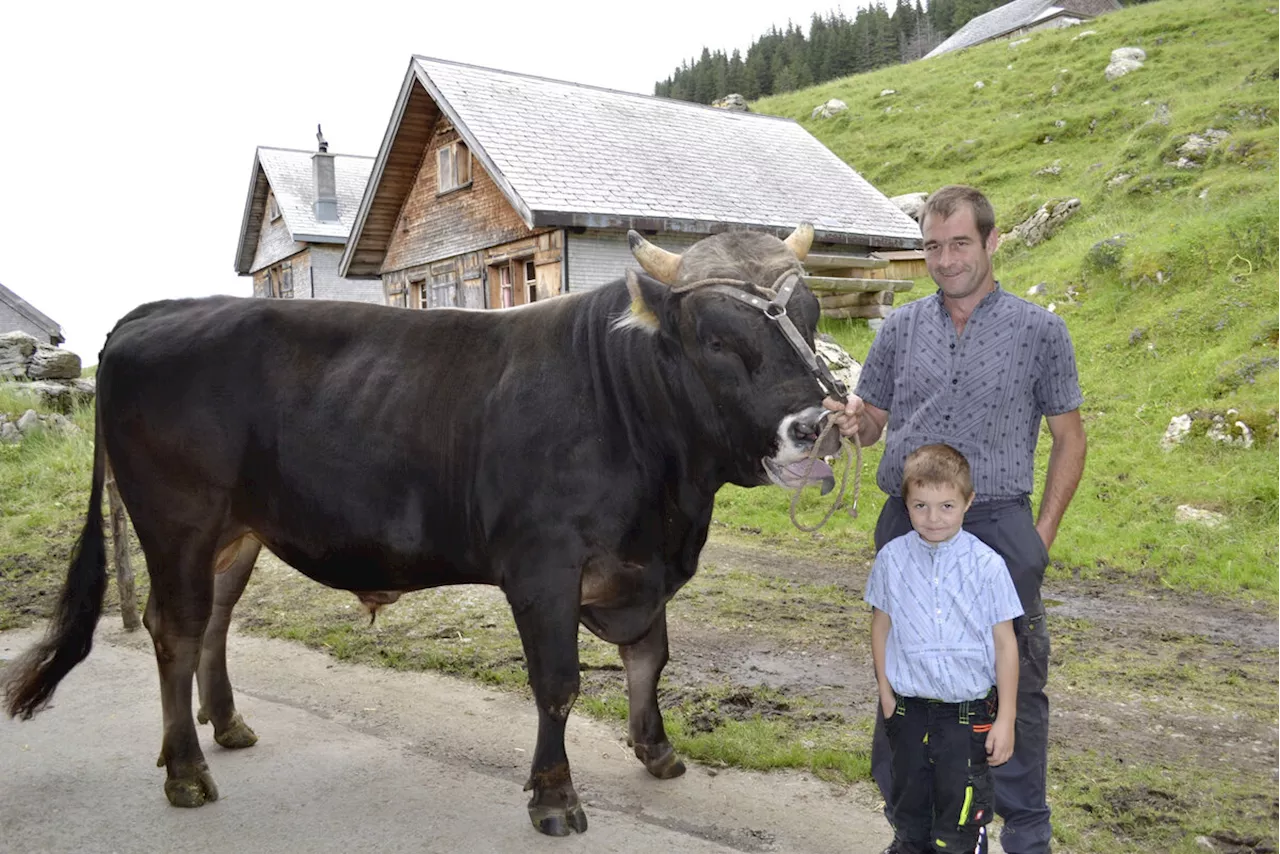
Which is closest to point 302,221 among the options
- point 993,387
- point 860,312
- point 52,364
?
point 52,364

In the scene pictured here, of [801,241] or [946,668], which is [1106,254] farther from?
[946,668]

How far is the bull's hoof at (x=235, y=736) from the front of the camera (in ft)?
14.7

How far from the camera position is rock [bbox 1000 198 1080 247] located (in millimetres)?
18531

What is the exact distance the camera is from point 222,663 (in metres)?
4.55

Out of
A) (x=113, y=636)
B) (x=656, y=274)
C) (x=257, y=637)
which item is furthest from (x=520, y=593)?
(x=113, y=636)

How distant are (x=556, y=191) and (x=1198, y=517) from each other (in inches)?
374

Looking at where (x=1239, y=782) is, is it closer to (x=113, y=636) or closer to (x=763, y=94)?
(x=113, y=636)

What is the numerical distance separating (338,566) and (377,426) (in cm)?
65

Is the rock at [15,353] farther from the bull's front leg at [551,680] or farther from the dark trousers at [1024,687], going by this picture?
the dark trousers at [1024,687]

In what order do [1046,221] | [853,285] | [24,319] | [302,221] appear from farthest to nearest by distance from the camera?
[24,319] < [302,221] < [1046,221] < [853,285]

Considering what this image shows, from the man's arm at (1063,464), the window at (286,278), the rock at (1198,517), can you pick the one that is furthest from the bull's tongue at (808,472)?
the window at (286,278)

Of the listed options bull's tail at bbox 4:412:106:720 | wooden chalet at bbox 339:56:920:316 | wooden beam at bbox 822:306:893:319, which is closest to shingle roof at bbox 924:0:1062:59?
wooden chalet at bbox 339:56:920:316

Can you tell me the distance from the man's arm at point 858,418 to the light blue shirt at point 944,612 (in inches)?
17.9

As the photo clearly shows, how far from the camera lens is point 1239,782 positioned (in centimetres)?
374
